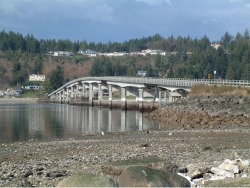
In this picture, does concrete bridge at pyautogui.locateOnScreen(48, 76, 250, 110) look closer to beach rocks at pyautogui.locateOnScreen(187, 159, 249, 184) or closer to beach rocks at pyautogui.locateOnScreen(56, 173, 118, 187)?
beach rocks at pyautogui.locateOnScreen(187, 159, 249, 184)

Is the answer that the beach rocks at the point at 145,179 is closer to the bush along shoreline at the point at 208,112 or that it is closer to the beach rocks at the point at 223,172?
the beach rocks at the point at 223,172

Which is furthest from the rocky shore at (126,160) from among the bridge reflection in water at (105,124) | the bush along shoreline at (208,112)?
the bridge reflection in water at (105,124)

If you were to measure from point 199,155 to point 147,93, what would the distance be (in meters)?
78.5

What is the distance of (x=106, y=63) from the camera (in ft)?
612

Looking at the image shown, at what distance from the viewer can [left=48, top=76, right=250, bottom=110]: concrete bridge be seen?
250ft

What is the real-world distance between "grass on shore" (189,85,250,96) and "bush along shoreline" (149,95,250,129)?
113 inches

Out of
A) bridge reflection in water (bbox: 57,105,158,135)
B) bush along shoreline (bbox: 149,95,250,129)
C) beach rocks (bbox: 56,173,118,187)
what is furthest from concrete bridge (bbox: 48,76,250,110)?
beach rocks (bbox: 56,173,118,187)

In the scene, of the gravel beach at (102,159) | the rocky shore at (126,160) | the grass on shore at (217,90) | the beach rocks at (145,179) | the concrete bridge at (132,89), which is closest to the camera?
the beach rocks at (145,179)

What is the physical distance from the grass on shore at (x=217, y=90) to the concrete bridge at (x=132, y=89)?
1.98m

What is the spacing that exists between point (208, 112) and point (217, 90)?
45.8ft

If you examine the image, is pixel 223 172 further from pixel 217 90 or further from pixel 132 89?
pixel 132 89

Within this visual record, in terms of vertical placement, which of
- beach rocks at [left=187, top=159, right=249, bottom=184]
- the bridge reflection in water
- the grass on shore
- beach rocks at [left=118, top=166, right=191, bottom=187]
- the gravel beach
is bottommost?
the bridge reflection in water

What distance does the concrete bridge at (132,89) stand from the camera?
2998 inches

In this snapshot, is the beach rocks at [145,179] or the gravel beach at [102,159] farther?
the gravel beach at [102,159]
